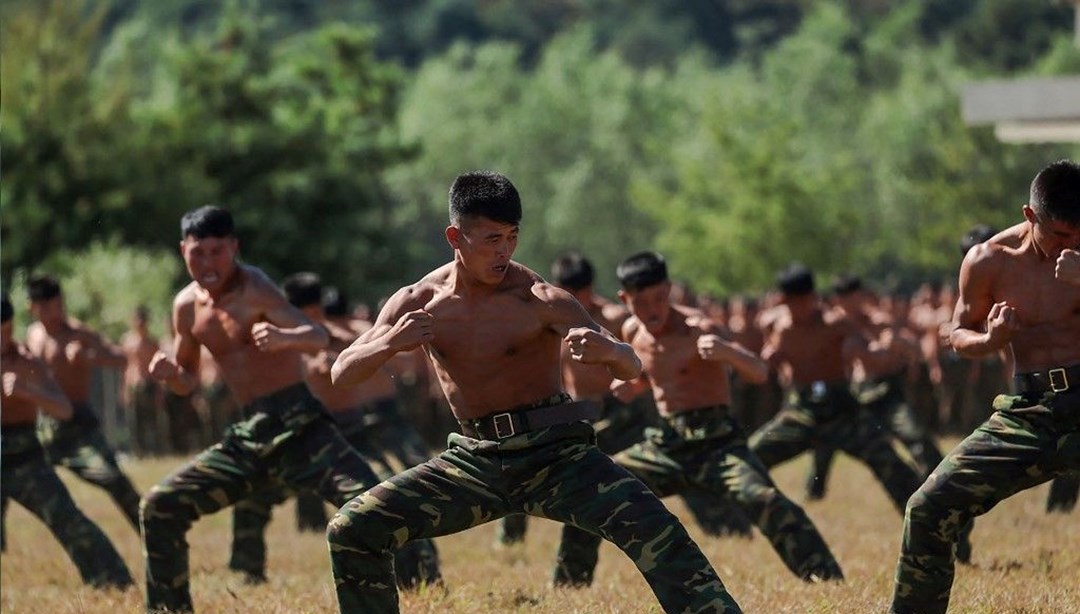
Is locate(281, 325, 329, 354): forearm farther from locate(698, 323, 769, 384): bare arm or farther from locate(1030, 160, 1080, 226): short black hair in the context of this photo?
locate(1030, 160, 1080, 226): short black hair

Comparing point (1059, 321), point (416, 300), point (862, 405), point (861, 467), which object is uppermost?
point (416, 300)

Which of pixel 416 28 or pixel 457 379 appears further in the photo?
pixel 416 28

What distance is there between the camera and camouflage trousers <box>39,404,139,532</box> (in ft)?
46.3

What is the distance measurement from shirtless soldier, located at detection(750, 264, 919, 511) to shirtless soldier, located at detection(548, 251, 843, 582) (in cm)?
200

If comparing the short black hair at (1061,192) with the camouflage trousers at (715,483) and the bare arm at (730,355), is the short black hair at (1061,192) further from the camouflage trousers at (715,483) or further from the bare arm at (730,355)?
the camouflage trousers at (715,483)

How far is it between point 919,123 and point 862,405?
57.4m

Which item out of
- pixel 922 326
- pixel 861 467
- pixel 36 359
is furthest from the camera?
pixel 922 326

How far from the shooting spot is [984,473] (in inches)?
327

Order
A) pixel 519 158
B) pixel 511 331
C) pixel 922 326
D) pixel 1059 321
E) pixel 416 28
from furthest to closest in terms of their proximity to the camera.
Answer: pixel 416 28
pixel 519 158
pixel 922 326
pixel 1059 321
pixel 511 331

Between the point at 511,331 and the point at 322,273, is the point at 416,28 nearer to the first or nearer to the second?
the point at 322,273

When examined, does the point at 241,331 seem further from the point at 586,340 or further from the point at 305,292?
the point at 305,292

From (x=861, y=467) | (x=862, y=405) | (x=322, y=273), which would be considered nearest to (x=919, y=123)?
(x=322, y=273)

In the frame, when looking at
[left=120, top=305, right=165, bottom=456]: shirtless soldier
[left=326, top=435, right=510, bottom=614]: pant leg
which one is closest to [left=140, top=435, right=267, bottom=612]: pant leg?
[left=326, top=435, right=510, bottom=614]: pant leg

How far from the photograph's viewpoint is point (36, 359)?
12344mm
